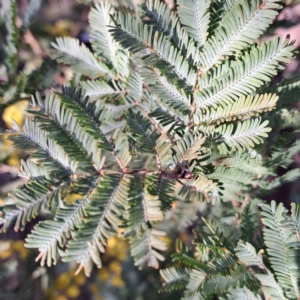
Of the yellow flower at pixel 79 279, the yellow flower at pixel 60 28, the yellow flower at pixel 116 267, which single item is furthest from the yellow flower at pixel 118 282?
the yellow flower at pixel 60 28

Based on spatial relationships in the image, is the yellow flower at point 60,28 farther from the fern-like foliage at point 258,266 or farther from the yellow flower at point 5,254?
the fern-like foliage at point 258,266

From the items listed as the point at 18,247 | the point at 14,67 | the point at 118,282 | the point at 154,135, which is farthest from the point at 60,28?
the point at 118,282

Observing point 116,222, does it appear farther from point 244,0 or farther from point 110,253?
point 110,253

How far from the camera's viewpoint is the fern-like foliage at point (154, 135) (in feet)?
1.58

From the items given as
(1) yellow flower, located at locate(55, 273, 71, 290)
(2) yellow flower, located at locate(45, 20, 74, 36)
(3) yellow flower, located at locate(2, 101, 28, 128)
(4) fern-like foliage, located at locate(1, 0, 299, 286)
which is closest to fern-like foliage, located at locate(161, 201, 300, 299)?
(4) fern-like foliage, located at locate(1, 0, 299, 286)

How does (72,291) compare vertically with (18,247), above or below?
below

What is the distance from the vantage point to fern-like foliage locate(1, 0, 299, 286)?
1.58ft

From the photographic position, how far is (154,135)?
504 millimetres

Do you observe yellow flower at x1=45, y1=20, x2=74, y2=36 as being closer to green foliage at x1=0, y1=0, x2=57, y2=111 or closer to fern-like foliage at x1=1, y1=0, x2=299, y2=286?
green foliage at x1=0, y1=0, x2=57, y2=111

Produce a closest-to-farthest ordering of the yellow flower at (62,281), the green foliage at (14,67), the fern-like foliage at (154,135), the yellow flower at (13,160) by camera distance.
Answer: the fern-like foliage at (154,135) < the green foliage at (14,67) < the yellow flower at (13,160) < the yellow flower at (62,281)

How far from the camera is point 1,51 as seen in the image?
0.84 m

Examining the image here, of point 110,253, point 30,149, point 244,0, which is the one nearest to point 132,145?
point 30,149

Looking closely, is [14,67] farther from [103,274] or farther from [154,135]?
[103,274]

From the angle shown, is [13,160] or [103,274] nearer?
[13,160]
